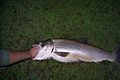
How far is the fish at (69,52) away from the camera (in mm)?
3408

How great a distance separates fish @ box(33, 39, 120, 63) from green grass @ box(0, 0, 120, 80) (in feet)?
0.75

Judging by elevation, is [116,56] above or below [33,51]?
below

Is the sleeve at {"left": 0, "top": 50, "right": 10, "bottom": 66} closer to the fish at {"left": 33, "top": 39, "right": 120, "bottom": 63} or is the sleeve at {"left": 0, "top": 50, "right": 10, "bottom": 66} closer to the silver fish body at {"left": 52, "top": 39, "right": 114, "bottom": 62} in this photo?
the fish at {"left": 33, "top": 39, "right": 120, "bottom": 63}

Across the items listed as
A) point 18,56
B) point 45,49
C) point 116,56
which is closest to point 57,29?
point 45,49

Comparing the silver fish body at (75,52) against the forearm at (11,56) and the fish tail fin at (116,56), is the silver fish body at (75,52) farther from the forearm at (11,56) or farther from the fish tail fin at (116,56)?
the forearm at (11,56)

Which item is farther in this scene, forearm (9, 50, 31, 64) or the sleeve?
forearm (9, 50, 31, 64)

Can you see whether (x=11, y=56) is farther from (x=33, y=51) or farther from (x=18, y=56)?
(x=33, y=51)

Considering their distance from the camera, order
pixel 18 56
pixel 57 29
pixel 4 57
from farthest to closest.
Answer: pixel 57 29, pixel 18 56, pixel 4 57

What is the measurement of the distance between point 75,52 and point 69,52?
9cm

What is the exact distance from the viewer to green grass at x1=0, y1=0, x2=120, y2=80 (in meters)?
3.61

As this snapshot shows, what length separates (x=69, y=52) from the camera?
342 centimetres

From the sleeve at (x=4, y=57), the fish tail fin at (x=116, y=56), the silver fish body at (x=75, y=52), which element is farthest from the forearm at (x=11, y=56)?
the fish tail fin at (x=116, y=56)

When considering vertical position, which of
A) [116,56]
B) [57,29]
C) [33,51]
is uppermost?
[57,29]

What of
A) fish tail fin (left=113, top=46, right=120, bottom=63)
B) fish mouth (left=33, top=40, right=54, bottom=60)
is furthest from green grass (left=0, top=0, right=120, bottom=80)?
fish mouth (left=33, top=40, right=54, bottom=60)
